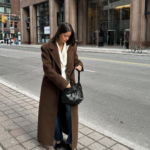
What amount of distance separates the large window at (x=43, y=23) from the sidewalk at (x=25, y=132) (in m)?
40.5

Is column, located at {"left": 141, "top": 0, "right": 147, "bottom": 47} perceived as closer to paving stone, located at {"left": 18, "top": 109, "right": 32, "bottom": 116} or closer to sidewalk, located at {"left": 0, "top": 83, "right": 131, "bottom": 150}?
sidewalk, located at {"left": 0, "top": 83, "right": 131, "bottom": 150}

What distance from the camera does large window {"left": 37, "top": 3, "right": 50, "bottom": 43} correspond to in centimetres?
4440

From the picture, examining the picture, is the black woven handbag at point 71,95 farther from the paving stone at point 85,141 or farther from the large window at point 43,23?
the large window at point 43,23

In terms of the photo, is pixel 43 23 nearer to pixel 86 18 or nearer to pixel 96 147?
pixel 86 18

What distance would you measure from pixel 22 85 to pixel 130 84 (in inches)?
156

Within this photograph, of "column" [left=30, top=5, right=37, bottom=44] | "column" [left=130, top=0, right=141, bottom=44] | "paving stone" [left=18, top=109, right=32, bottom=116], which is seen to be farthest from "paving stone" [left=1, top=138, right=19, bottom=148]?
"column" [left=30, top=5, right=37, bottom=44]

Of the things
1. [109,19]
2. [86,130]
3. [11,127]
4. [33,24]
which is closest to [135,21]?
[109,19]

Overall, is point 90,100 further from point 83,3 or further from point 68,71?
point 83,3

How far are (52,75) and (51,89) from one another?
264 millimetres

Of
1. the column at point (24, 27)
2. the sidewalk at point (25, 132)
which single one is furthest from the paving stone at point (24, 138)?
the column at point (24, 27)

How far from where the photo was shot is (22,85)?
7645 mm

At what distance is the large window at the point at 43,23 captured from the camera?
44403 mm

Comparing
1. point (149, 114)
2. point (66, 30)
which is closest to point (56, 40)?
point (66, 30)

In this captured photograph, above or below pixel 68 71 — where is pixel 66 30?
above
